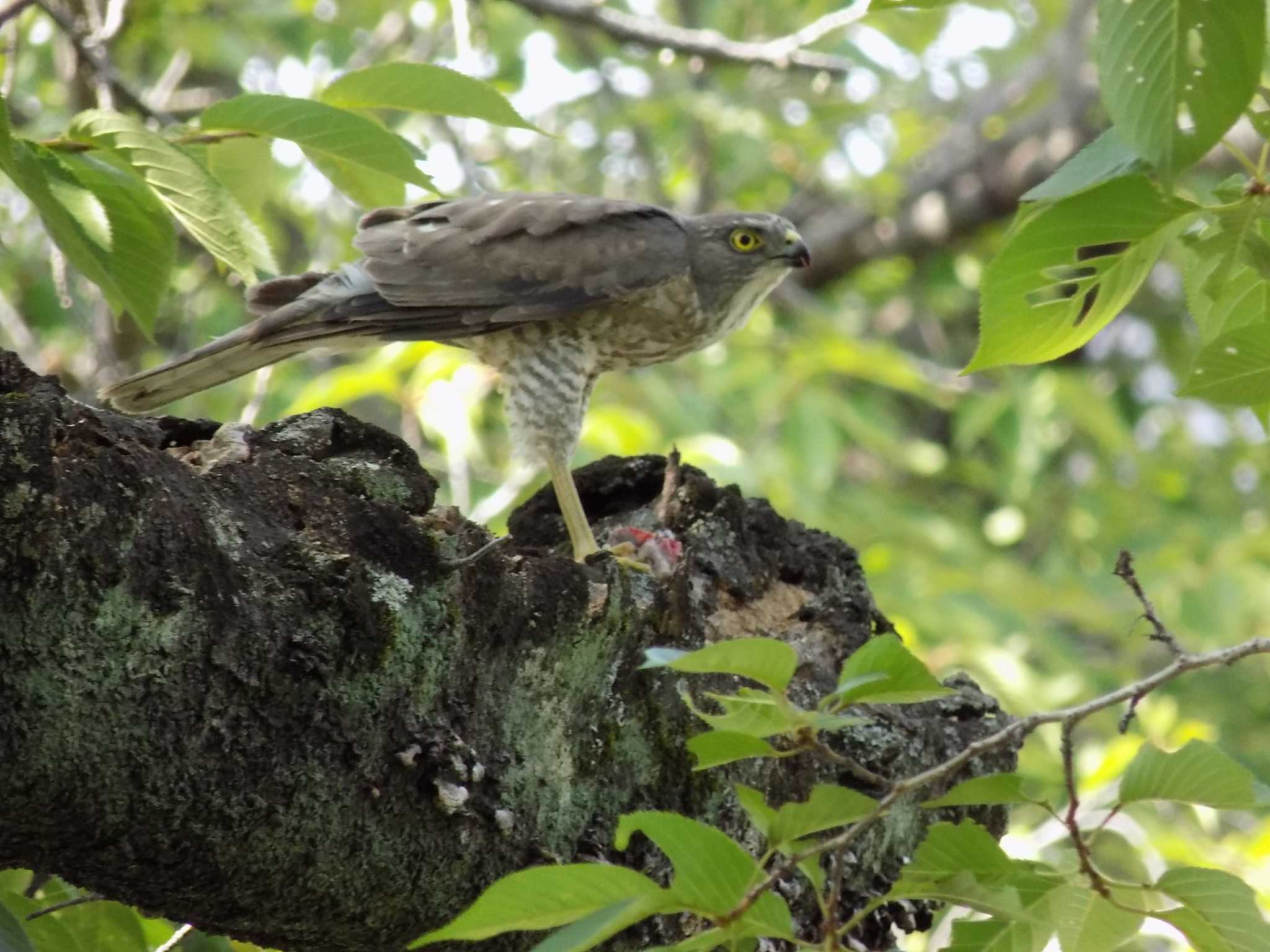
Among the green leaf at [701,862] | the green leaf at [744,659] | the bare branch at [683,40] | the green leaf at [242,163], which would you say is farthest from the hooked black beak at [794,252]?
the green leaf at [701,862]

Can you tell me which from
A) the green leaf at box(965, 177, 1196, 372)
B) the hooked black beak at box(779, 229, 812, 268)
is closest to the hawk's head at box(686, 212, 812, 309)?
the hooked black beak at box(779, 229, 812, 268)

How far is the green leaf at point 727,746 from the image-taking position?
167 cm

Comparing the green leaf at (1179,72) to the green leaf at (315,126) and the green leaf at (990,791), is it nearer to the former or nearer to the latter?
the green leaf at (990,791)

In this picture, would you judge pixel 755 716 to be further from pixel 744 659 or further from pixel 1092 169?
pixel 1092 169

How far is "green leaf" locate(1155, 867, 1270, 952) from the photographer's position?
1761 millimetres

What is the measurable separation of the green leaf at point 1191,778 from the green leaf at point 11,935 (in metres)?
1.41

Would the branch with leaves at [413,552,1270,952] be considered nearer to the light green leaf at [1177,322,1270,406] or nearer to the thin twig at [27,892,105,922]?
the light green leaf at [1177,322,1270,406]

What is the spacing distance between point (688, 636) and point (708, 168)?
8389 millimetres

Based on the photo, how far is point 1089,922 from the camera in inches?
73.4

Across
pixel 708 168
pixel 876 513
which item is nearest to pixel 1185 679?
pixel 876 513

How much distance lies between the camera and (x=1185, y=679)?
1107 cm

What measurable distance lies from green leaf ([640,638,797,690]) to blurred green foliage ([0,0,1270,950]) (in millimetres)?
1953

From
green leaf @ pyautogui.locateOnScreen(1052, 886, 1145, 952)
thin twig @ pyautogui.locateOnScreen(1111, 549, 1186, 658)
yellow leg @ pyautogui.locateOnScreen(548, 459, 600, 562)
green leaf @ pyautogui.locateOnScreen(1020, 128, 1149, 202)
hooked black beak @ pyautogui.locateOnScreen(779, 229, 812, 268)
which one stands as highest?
green leaf @ pyautogui.locateOnScreen(1020, 128, 1149, 202)

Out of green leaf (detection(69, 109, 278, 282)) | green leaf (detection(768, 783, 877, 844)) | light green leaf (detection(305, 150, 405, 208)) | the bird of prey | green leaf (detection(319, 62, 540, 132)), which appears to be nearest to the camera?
green leaf (detection(768, 783, 877, 844))
